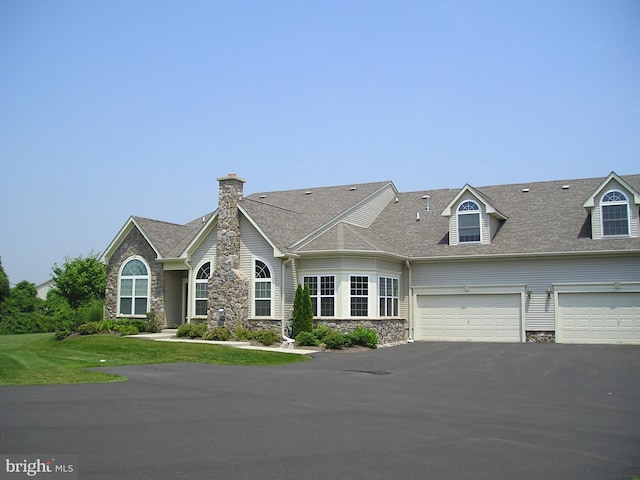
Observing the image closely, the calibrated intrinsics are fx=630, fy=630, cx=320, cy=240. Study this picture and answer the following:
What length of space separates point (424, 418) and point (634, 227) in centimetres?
1889

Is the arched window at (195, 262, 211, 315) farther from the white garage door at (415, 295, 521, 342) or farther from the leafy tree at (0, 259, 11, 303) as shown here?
the leafy tree at (0, 259, 11, 303)

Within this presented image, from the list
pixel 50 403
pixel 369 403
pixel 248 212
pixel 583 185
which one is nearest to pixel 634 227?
pixel 583 185

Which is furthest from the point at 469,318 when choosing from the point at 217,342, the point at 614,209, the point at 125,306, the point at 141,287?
the point at 125,306

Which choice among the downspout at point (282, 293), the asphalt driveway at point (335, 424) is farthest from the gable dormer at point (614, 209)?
the downspout at point (282, 293)

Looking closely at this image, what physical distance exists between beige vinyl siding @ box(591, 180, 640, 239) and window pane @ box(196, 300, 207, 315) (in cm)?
1705

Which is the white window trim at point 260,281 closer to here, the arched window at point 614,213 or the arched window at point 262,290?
the arched window at point 262,290

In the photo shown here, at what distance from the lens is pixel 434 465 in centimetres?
801

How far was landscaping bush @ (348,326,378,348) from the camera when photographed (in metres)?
24.8

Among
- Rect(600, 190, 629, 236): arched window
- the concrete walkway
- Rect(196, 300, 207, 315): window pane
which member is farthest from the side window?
Rect(600, 190, 629, 236): arched window

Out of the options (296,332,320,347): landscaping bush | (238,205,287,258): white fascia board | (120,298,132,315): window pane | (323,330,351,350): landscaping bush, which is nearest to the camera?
(323,330,351,350): landscaping bush

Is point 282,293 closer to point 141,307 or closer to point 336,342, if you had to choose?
point 336,342

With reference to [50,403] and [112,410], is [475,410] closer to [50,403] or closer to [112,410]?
[112,410]

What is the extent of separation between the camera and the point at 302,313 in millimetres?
25469

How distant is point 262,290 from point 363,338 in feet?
16.1
